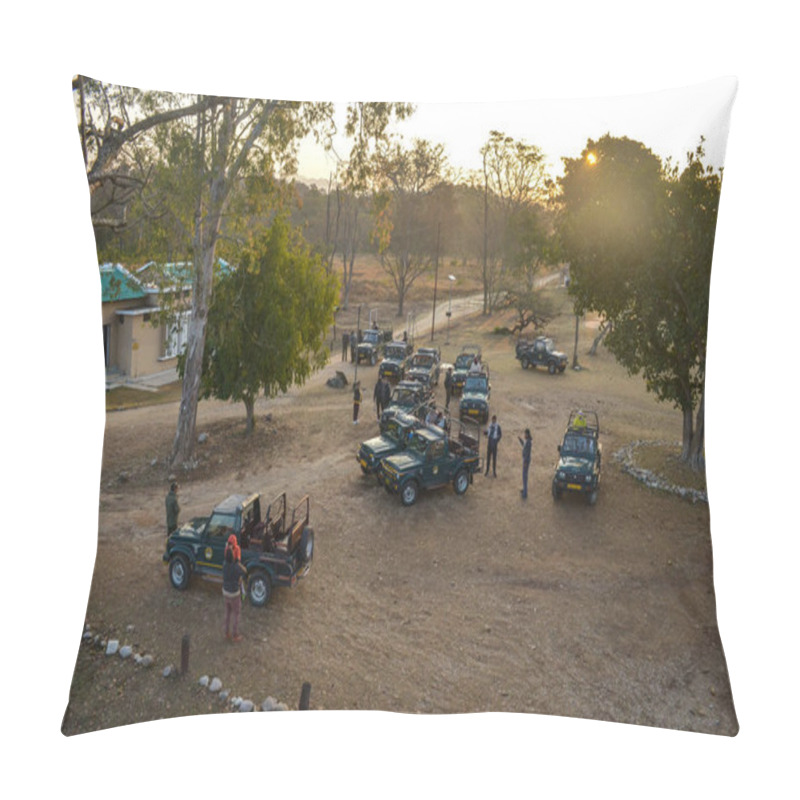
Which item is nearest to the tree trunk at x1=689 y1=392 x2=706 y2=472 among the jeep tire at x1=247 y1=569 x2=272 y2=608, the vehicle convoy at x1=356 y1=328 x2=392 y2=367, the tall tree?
the vehicle convoy at x1=356 y1=328 x2=392 y2=367

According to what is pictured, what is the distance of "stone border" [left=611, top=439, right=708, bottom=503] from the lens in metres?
6.86

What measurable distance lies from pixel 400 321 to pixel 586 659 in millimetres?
4032

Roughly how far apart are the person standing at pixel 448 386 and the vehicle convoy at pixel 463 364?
4 centimetres

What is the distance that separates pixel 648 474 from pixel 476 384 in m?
2.05

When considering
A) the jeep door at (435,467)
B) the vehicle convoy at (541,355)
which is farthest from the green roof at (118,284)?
the vehicle convoy at (541,355)

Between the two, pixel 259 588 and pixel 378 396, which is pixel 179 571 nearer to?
pixel 259 588

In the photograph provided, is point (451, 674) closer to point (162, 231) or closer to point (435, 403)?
point (435, 403)

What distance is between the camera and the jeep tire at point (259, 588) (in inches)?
262

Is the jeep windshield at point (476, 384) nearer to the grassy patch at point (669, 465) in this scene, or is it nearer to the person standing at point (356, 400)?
the person standing at point (356, 400)

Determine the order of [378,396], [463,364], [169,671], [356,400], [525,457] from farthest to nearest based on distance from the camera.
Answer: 1. [463,364]
2. [378,396]
3. [356,400]
4. [525,457]
5. [169,671]

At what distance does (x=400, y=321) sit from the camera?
816cm

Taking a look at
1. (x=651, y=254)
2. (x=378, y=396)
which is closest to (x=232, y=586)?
(x=378, y=396)

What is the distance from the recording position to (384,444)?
7594 millimetres

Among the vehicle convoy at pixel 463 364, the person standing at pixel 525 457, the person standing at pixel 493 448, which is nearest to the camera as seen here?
the person standing at pixel 525 457
